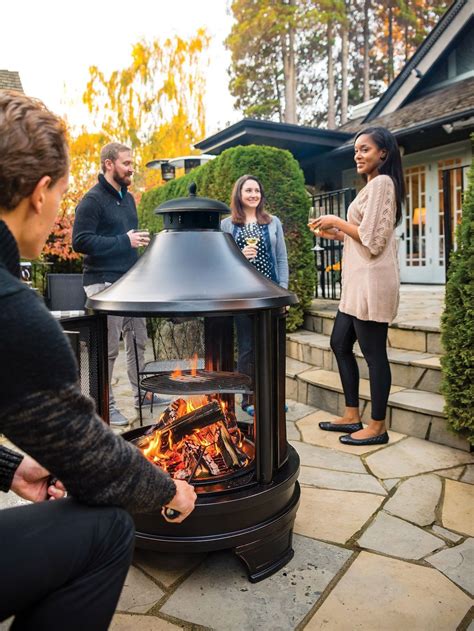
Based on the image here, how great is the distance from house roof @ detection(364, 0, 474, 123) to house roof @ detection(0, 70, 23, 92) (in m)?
8.84

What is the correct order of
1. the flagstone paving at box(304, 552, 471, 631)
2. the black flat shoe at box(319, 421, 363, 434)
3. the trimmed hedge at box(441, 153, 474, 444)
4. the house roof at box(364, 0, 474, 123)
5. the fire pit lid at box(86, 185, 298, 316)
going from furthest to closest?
1. the house roof at box(364, 0, 474, 123)
2. the black flat shoe at box(319, 421, 363, 434)
3. the trimmed hedge at box(441, 153, 474, 444)
4. the fire pit lid at box(86, 185, 298, 316)
5. the flagstone paving at box(304, 552, 471, 631)

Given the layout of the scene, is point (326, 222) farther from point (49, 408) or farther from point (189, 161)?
point (189, 161)

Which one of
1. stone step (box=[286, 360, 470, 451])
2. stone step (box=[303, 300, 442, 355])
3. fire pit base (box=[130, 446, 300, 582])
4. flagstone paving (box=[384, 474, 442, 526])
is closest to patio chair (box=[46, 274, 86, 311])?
stone step (box=[286, 360, 470, 451])

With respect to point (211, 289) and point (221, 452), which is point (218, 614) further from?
point (211, 289)

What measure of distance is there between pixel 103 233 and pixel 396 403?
2.36 m

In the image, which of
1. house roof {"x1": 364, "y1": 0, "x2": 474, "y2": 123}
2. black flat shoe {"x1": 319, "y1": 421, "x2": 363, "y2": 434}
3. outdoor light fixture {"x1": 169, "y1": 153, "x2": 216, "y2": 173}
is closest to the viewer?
black flat shoe {"x1": 319, "y1": 421, "x2": 363, "y2": 434}

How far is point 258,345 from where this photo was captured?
6.19 ft

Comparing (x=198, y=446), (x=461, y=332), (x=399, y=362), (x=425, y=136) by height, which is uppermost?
(x=425, y=136)

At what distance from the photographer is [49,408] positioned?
0.97 meters

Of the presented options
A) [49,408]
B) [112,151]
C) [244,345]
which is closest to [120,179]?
[112,151]

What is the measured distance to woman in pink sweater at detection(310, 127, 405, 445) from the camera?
3.03 m

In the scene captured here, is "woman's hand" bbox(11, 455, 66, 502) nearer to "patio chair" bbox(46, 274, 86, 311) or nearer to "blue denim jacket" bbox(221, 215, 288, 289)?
"blue denim jacket" bbox(221, 215, 288, 289)

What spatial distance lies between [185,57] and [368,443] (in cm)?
1989

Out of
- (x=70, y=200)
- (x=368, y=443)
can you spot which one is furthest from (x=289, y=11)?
(x=368, y=443)
